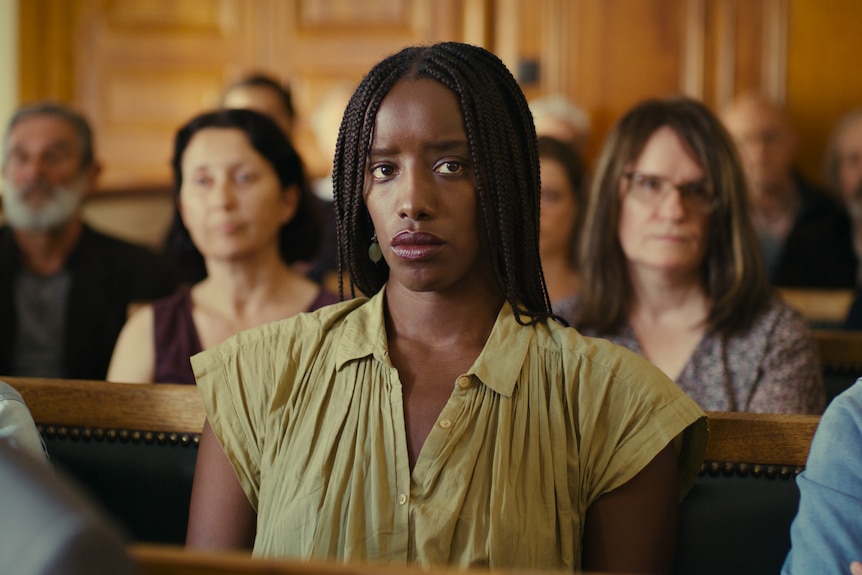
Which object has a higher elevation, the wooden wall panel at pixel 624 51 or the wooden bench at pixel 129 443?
the wooden wall panel at pixel 624 51

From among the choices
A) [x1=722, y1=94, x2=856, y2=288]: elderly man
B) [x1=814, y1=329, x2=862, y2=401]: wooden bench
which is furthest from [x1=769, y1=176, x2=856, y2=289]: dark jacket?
[x1=814, y1=329, x2=862, y2=401]: wooden bench

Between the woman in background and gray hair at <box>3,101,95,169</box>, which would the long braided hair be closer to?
gray hair at <box>3,101,95,169</box>

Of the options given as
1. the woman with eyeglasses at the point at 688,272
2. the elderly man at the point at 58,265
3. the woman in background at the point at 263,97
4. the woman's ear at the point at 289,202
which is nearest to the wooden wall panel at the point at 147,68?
the woman in background at the point at 263,97

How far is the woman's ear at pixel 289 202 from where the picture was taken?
2.53m

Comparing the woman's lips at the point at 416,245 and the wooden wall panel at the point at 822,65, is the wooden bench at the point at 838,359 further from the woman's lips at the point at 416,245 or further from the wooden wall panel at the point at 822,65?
the wooden wall panel at the point at 822,65

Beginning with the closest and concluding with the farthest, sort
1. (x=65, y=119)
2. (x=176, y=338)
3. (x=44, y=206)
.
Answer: (x=176, y=338) → (x=44, y=206) → (x=65, y=119)

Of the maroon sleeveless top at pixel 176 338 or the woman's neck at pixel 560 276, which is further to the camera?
the woman's neck at pixel 560 276

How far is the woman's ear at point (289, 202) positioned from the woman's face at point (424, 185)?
126cm

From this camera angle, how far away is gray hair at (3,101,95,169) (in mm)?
3500

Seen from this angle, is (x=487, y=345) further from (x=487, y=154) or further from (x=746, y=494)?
(x=746, y=494)

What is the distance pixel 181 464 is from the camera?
157cm

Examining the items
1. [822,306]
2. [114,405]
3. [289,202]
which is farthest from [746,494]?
[822,306]

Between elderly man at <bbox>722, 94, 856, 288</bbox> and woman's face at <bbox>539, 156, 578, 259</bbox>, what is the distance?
1.58 metres

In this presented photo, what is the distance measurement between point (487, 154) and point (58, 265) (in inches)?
89.2
